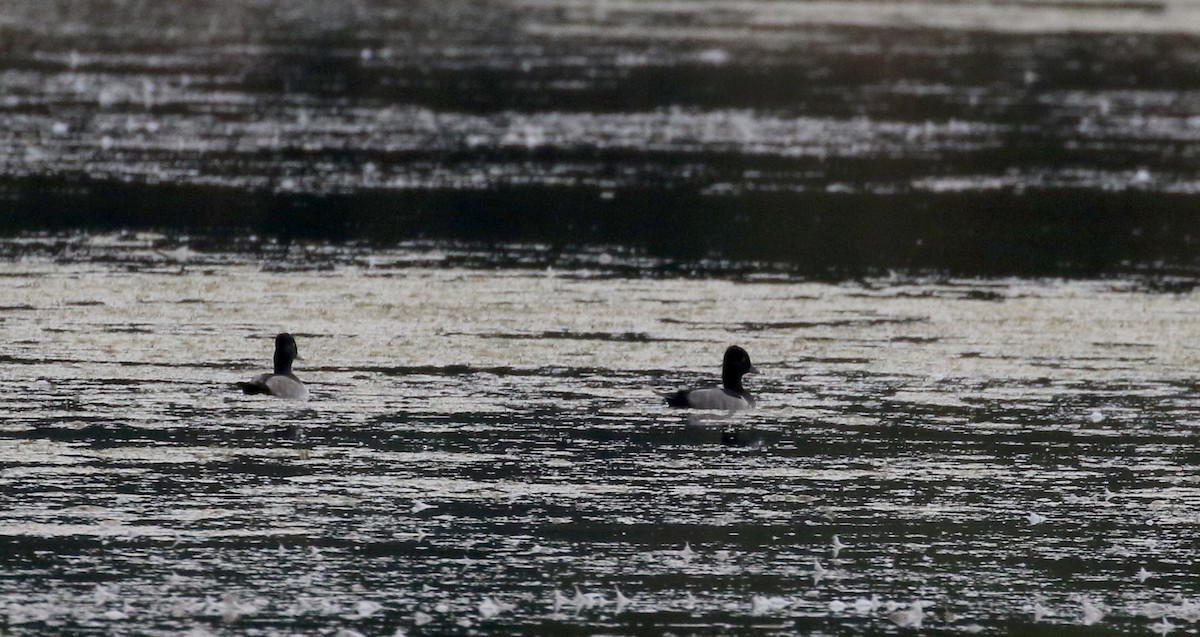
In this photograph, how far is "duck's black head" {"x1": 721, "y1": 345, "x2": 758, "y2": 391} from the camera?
520 inches

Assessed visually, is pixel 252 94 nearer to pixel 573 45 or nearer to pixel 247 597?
pixel 573 45

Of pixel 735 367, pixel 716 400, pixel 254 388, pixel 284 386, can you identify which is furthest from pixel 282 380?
pixel 735 367

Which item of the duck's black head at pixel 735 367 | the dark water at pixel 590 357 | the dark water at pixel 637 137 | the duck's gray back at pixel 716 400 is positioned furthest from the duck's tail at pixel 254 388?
the dark water at pixel 637 137

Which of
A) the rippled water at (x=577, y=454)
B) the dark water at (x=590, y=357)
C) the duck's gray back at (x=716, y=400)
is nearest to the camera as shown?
A: the rippled water at (x=577, y=454)

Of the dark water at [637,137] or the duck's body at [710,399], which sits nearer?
the duck's body at [710,399]

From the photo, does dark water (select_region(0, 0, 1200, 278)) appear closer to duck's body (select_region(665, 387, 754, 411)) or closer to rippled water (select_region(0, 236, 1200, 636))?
rippled water (select_region(0, 236, 1200, 636))

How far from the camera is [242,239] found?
1906cm

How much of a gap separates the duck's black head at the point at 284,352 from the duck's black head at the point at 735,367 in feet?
8.02

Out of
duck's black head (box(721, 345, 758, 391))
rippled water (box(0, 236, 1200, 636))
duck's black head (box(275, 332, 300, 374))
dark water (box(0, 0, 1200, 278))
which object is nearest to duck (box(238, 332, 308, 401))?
duck's black head (box(275, 332, 300, 374))

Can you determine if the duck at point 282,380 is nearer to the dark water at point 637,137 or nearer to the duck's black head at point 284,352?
the duck's black head at point 284,352

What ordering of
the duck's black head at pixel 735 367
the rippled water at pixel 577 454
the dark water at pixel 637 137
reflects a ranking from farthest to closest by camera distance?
the dark water at pixel 637 137
the duck's black head at pixel 735 367
the rippled water at pixel 577 454

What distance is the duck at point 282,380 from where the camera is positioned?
12.9 m

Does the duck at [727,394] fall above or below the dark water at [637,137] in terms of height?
below

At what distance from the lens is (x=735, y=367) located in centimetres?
1330
